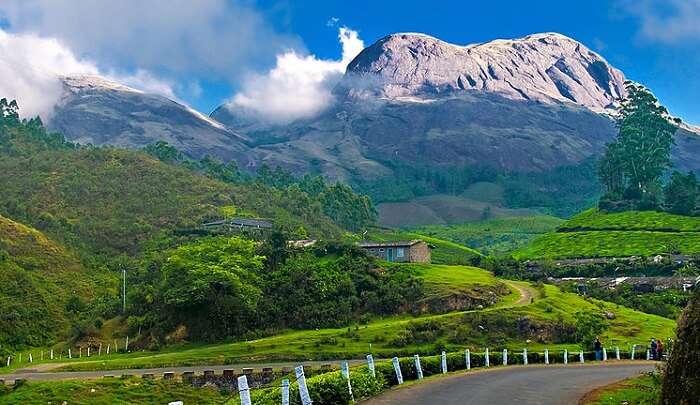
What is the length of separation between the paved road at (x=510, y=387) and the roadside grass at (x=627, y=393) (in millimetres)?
705

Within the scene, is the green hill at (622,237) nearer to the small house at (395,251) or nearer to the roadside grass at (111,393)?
the small house at (395,251)

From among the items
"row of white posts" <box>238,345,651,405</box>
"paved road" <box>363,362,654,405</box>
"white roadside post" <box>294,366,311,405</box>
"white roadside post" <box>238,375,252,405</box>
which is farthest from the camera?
"paved road" <box>363,362,654,405</box>

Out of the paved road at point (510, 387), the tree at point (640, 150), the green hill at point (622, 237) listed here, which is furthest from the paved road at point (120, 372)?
the tree at point (640, 150)

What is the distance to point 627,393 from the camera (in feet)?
78.0

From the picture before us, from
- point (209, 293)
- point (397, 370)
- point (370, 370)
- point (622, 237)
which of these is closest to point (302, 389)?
point (370, 370)

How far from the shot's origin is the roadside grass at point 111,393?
134ft

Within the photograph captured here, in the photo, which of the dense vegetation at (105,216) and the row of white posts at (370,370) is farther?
the dense vegetation at (105,216)

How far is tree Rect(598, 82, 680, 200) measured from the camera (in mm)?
135250

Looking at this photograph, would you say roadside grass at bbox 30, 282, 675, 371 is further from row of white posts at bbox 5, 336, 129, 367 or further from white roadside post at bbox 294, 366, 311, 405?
white roadside post at bbox 294, 366, 311, 405

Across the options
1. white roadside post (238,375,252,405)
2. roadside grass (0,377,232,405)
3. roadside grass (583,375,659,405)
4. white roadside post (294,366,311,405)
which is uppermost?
white roadside post (238,375,252,405)

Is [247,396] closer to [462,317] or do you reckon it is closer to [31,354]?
[462,317]

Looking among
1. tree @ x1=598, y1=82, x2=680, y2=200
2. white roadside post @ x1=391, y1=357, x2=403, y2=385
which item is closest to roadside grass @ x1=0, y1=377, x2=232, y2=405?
white roadside post @ x1=391, y1=357, x2=403, y2=385

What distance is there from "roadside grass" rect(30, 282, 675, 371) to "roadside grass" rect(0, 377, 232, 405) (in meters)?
9.15

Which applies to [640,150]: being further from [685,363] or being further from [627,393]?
[685,363]
